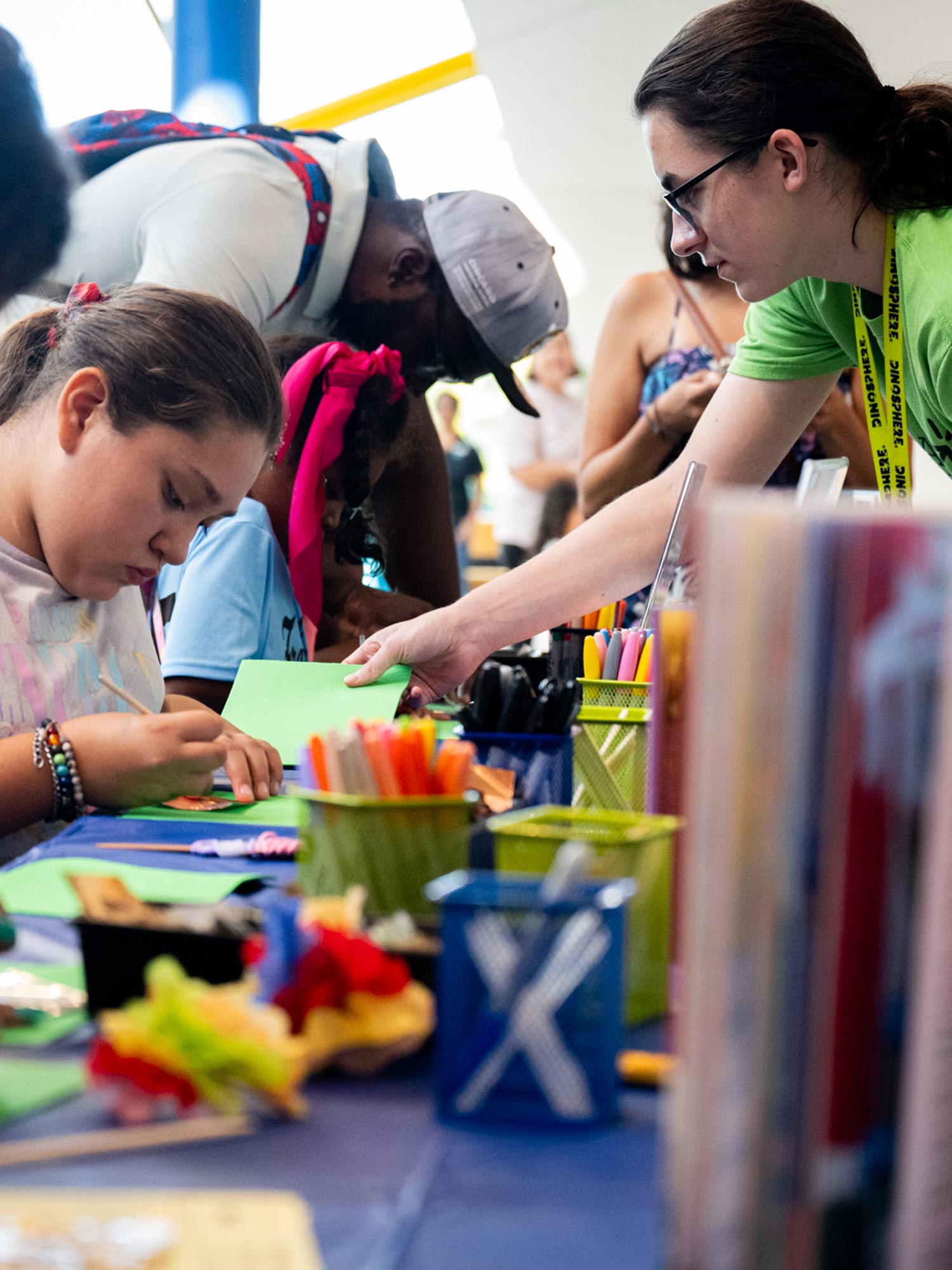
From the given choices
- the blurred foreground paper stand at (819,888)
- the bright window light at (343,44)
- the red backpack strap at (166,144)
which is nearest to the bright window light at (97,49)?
the bright window light at (343,44)

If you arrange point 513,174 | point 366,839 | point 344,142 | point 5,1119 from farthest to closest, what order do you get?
1. point 513,174
2. point 344,142
3. point 366,839
4. point 5,1119

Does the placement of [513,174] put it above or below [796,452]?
above

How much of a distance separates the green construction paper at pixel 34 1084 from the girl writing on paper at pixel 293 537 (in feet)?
4.05

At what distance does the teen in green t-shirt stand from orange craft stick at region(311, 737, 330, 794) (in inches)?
25.2

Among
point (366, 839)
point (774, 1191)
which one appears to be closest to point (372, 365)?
point (366, 839)

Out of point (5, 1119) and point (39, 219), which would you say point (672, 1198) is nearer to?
point (5, 1119)

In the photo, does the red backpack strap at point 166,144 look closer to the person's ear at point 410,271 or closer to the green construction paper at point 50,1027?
the person's ear at point 410,271

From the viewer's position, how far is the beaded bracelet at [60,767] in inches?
39.4

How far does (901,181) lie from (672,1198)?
1.17m

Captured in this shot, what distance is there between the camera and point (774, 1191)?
12.3 inches

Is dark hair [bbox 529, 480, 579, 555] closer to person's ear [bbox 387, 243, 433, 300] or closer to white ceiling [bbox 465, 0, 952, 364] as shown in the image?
white ceiling [bbox 465, 0, 952, 364]

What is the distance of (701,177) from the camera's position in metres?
1.31

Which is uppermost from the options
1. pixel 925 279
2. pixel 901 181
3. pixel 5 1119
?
pixel 901 181

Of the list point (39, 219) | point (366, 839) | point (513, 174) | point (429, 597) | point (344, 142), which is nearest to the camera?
point (366, 839)
